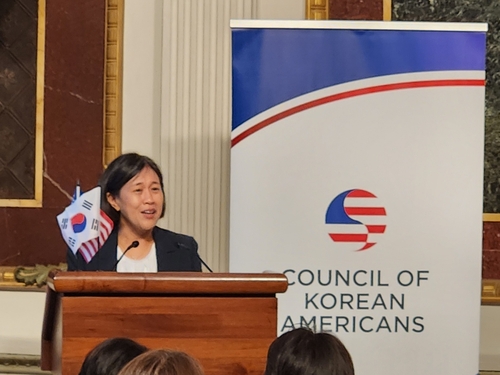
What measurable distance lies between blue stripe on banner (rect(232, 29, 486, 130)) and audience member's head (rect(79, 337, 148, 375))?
1.82m

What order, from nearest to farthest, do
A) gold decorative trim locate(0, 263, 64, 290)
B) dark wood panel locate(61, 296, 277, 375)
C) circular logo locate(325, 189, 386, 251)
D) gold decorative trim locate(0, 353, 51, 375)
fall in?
dark wood panel locate(61, 296, 277, 375)
circular logo locate(325, 189, 386, 251)
gold decorative trim locate(0, 353, 51, 375)
gold decorative trim locate(0, 263, 64, 290)

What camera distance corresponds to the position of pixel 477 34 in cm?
350

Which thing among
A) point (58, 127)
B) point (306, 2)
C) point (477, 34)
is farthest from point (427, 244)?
point (58, 127)

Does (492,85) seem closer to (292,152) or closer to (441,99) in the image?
(441,99)

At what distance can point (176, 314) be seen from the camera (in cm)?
224

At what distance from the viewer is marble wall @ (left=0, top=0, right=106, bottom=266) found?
475 cm

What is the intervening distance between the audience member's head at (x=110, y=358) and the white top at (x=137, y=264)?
3.66 ft

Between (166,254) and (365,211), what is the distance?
3.09 feet

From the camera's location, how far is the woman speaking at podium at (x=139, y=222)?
2.94 metres

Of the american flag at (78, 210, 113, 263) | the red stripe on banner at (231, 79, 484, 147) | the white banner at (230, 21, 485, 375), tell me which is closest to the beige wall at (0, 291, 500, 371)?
the white banner at (230, 21, 485, 375)

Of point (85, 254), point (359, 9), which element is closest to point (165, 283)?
point (85, 254)

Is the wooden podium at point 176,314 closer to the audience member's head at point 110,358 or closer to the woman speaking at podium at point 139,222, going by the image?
the audience member's head at point 110,358

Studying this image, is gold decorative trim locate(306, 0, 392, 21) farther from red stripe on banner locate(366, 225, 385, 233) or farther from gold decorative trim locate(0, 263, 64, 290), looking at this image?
gold decorative trim locate(0, 263, 64, 290)

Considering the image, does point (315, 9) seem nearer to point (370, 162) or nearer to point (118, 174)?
point (370, 162)
